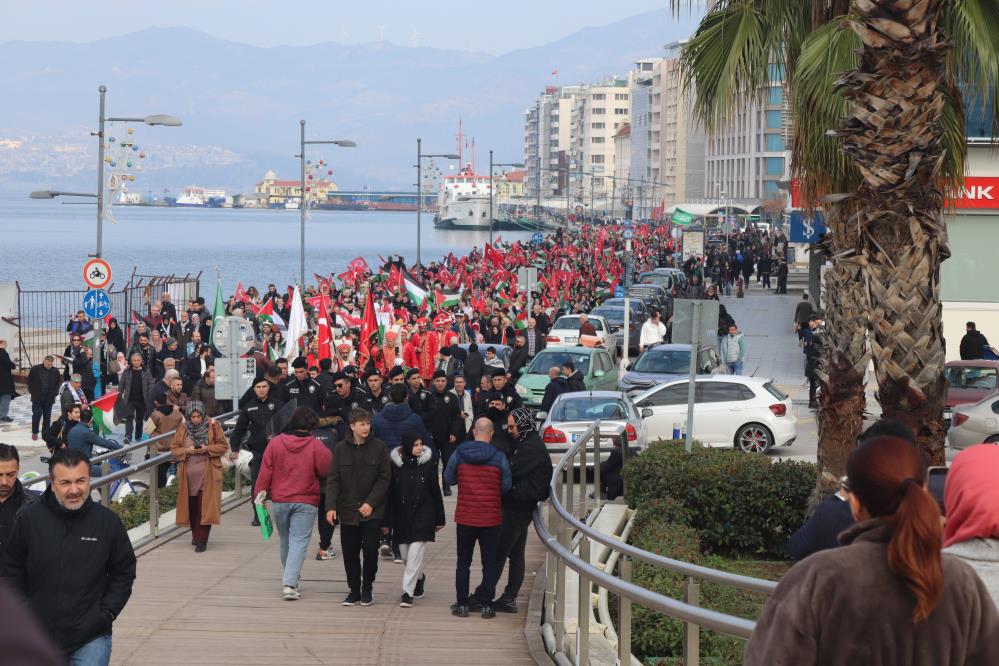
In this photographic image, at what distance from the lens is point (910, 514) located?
11.4ft

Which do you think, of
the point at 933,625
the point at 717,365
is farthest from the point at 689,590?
the point at 717,365

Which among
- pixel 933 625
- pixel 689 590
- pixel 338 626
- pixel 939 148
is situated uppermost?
pixel 939 148

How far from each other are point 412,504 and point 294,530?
977 millimetres

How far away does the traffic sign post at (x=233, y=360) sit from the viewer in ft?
59.7

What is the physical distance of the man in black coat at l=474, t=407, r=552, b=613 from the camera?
11.2 meters

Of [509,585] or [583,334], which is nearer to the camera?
[509,585]

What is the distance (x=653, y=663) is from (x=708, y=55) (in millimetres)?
6305

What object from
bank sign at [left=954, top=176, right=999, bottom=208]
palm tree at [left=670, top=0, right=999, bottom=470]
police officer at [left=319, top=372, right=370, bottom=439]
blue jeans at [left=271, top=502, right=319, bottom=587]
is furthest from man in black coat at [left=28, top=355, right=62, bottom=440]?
bank sign at [left=954, top=176, right=999, bottom=208]

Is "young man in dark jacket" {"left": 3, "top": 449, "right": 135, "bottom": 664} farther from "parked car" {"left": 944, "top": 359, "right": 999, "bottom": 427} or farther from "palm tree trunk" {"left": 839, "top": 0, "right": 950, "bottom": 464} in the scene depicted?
"parked car" {"left": 944, "top": 359, "right": 999, "bottom": 427}

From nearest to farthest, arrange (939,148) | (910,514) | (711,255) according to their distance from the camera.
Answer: (910,514)
(939,148)
(711,255)

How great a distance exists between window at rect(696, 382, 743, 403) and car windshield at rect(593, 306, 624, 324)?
697 inches

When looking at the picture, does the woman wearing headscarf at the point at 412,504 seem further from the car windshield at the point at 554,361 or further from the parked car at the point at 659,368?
the car windshield at the point at 554,361

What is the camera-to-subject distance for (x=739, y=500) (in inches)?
535

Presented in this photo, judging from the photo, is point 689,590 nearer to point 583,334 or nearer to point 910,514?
point 910,514
